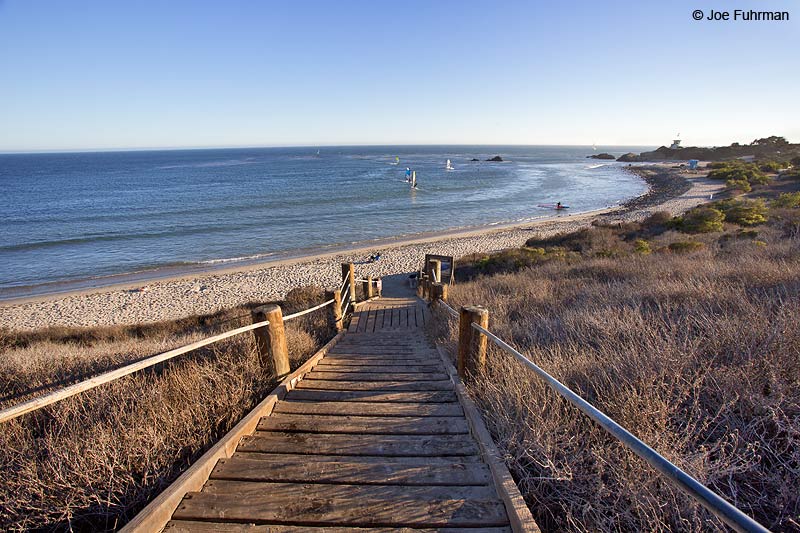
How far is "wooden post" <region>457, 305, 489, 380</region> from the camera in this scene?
4020mm

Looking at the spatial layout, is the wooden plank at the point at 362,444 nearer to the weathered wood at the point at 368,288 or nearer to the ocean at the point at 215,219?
the weathered wood at the point at 368,288

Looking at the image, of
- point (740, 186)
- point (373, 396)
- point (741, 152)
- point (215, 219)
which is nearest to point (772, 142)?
point (741, 152)

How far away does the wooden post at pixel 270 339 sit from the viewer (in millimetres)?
4102

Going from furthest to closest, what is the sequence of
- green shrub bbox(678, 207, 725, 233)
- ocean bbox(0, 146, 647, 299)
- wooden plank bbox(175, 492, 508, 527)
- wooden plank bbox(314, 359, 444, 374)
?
ocean bbox(0, 146, 647, 299) < green shrub bbox(678, 207, 725, 233) < wooden plank bbox(314, 359, 444, 374) < wooden plank bbox(175, 492, 508, 527)

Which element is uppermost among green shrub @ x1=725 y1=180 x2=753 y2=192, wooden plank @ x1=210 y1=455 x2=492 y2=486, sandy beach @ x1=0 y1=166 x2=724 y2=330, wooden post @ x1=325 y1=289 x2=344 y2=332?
green shrub @ x1=725 y1=180 x2=753 y2=192

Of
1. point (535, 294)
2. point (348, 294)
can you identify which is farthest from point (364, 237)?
point (535, 294)

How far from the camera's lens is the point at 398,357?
572cm

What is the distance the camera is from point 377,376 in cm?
450

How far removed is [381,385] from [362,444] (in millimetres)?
1260

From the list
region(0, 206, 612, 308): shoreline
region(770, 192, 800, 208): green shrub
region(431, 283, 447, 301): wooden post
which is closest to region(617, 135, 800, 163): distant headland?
region(770, 192, 800, 208): green shrub

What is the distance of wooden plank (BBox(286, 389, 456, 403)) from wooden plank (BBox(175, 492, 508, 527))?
151cm

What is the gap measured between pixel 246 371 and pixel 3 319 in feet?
58.8

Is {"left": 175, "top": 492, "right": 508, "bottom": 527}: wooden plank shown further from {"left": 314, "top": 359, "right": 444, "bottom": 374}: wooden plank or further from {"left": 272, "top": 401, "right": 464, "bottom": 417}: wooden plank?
{"left": 314, "top": 359, "right": 444, "bottom": 374}: wooden plank

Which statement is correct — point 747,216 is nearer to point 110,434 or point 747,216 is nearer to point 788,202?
point 788,202
